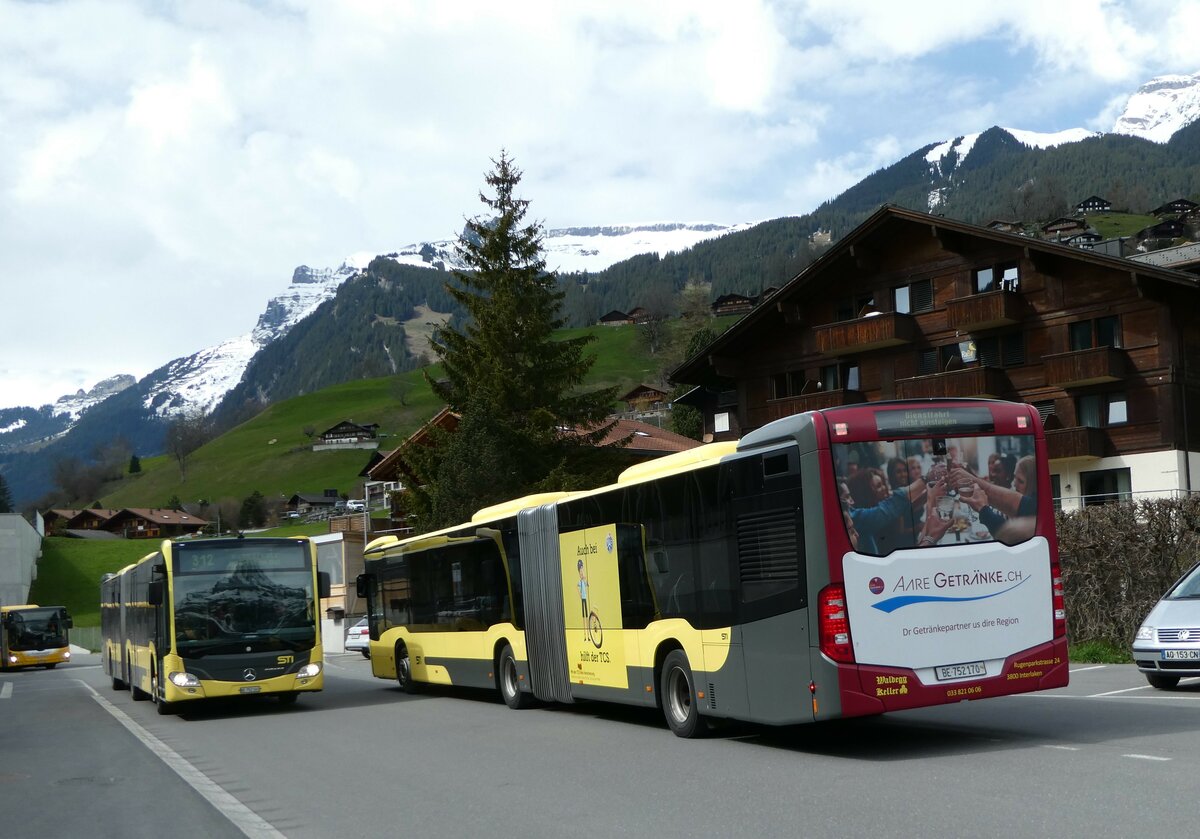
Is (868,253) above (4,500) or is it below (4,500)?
above

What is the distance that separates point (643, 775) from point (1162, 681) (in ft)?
26.6

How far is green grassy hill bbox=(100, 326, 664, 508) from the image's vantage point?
168m

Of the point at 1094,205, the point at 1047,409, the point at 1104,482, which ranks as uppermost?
the point at 1094,205

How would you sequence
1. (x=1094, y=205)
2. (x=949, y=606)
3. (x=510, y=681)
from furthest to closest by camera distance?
1. (x=1094, y=205)
2. (x=510, y=681)
3. (x=949, y=606)

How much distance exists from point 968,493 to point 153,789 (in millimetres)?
7920

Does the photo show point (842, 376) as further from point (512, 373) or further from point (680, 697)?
point (680, 697)

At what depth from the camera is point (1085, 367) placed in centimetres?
4219

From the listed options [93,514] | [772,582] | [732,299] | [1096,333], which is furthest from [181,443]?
[772,582]

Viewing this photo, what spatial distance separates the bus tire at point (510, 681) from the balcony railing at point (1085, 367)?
90.9 ft

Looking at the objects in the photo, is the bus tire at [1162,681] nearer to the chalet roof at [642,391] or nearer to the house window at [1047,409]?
the house window at [1047,409]

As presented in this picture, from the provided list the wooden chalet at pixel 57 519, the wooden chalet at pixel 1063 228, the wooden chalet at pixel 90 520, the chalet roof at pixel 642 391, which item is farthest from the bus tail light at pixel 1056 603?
the wooden chalet at pixel 90 520

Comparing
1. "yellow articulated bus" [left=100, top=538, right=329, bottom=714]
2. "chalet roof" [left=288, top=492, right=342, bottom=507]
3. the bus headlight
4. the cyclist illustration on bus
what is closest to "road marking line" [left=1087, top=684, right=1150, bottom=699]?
the cyclist illustration on bus

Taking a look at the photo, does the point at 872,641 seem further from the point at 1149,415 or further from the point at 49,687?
the point at 1149,415

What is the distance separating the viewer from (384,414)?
19075cm
